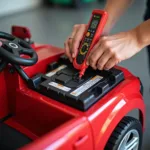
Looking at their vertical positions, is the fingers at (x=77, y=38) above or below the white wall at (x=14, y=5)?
above

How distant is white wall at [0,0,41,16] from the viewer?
3.09m

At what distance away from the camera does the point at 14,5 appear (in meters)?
3.18

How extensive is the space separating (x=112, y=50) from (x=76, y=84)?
143mm

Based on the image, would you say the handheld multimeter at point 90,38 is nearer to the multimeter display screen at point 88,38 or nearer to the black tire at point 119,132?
the multimeter display screen at point 88,38

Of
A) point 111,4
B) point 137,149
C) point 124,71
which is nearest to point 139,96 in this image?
point 124,71

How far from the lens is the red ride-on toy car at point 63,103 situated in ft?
2.33

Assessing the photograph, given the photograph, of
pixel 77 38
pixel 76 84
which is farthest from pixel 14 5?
pixel 76 84

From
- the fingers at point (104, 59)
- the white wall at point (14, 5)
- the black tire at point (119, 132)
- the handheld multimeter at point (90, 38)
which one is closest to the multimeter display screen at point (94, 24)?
the handheld multimeter at point (90, 38)

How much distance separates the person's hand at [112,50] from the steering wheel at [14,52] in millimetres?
182

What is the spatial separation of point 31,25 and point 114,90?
6.86 ft

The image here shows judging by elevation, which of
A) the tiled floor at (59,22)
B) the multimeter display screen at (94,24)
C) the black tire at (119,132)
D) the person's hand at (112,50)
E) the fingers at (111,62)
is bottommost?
the tiled floor at (59,22)

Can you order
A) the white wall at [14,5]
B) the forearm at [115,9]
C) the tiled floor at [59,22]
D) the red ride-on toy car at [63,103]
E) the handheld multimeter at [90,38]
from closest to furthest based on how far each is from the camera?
the red ride-on toy car at [63,103]
the handheld multimeter at [90,38]
the forearm at [115,9]
the tiled floor at [59,22]
the white wall at [14,5]

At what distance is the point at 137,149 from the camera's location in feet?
3.10

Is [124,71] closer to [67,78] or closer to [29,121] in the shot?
[67,78]
